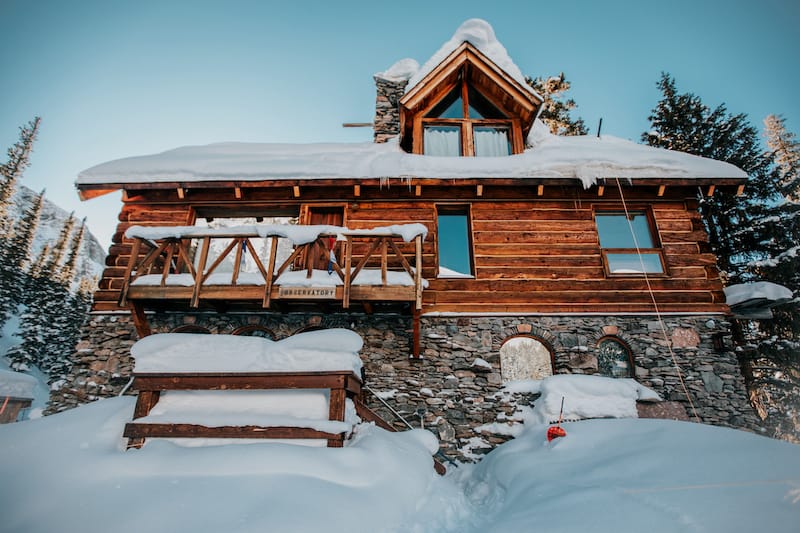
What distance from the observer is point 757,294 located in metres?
8.45

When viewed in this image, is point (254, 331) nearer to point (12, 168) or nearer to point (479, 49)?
point (479, 49)

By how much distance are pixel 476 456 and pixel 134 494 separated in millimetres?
5870

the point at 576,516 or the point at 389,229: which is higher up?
the point at 389,229

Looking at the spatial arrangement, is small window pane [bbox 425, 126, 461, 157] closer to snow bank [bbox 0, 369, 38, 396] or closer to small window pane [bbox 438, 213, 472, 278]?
small window pane [bbox 438, 213, 472, 278]

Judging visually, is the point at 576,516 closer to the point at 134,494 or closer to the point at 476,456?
the point at 134,494

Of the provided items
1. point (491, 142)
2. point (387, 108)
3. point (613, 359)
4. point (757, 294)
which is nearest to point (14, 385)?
point (387, 108)

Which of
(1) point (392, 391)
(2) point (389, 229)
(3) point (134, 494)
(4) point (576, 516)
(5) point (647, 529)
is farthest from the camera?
(1) point (392, 391)

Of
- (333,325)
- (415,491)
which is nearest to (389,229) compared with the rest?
(333,325)

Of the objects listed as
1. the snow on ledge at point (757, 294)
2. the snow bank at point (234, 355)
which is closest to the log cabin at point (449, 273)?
the snow on ledge at point (757, 294)

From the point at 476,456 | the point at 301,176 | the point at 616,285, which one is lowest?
the point at 476,456

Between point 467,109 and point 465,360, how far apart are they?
760 centimetres

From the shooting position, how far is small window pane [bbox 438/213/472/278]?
895cm

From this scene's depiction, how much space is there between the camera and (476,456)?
291 inches

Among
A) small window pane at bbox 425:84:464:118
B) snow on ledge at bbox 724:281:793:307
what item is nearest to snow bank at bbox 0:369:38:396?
small window pane at bbox 425:84:464:118
